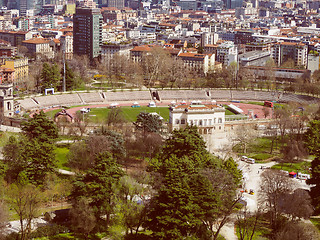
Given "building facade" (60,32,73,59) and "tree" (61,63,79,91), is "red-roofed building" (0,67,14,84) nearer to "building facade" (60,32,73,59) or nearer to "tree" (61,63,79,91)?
"tree" (61,63,79,91)

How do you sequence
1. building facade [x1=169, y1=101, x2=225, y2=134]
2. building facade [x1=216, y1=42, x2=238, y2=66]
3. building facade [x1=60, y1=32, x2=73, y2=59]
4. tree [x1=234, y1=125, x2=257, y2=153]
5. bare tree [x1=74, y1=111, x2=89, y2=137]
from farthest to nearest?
building facade [x1=60, y1=32, x2=73, y2=59]
building facade [x1=216, y1=42, x2=238, y2=66]
building facade [x1=169, y1=101, x2=225, y2=134]
bare tree [x1=74, y1=111, x2=89, y2=137]
tree [x1=234, y1=125, x2=257, y2=153]

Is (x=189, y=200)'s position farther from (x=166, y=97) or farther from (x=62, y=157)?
(x=166, y=97)

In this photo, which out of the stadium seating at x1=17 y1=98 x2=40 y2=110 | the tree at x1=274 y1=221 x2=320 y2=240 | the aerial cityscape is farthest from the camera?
the stadium seating at x1=17 y1=98 x2=40 y2=110

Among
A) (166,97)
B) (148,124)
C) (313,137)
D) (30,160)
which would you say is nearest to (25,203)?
(30,160)

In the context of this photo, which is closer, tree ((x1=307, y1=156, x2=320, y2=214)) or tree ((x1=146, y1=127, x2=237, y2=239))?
tree ((x1=146, y1=127, x2=237, y2=239))

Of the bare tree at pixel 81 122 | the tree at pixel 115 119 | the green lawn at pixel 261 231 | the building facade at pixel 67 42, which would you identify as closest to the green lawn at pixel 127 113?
the bare tree at pixel 81 122

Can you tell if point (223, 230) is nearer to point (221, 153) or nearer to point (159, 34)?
point (221, 153)

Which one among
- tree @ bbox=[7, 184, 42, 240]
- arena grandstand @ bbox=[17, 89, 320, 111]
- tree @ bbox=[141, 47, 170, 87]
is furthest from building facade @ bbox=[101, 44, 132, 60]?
tree @ bbox=[7, 184, 42, 240]
